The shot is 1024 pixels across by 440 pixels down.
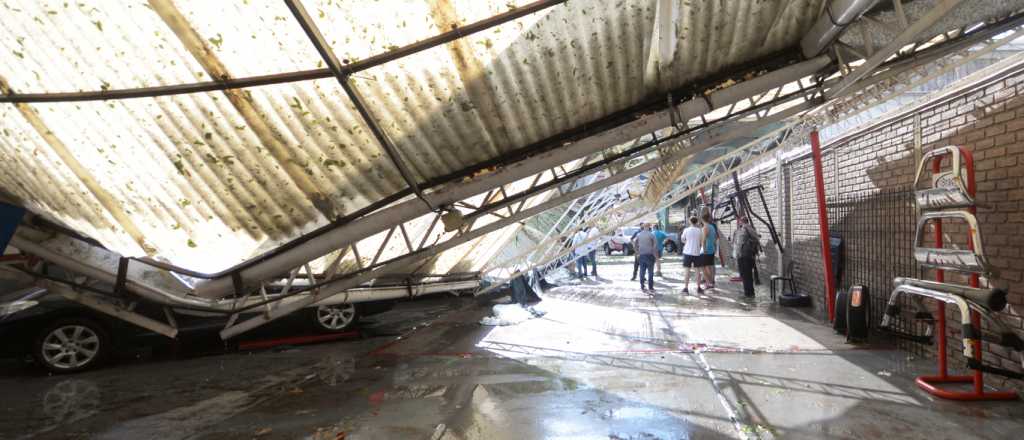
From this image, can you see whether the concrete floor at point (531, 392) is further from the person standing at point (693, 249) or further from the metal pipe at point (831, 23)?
the person standing at point (693, 249)

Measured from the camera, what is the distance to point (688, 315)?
8.33 metres

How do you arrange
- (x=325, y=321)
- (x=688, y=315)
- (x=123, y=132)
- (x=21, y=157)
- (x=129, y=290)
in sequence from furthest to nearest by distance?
(x=688, y=315)
(x=325, y=321)
(x=129, y=290)
(x=21, y=157)
(x=123, y=132)

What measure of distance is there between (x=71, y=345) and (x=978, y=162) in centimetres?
968

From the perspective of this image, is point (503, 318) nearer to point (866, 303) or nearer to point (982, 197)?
point (866, 303)

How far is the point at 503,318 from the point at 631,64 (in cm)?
588

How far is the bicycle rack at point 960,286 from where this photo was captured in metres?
3.50

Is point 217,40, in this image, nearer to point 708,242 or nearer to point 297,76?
point 297,76

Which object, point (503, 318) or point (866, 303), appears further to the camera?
point (503, 318)

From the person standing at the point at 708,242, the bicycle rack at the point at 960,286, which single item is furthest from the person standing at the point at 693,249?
the bicycle rack at the point at 960,286

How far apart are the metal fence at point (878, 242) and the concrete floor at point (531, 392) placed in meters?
0.62

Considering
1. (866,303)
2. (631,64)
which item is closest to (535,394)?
(631,64)

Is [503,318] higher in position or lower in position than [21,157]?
lower

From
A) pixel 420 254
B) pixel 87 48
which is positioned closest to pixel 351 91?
pixel 87 48

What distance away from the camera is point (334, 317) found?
7.77 metres
